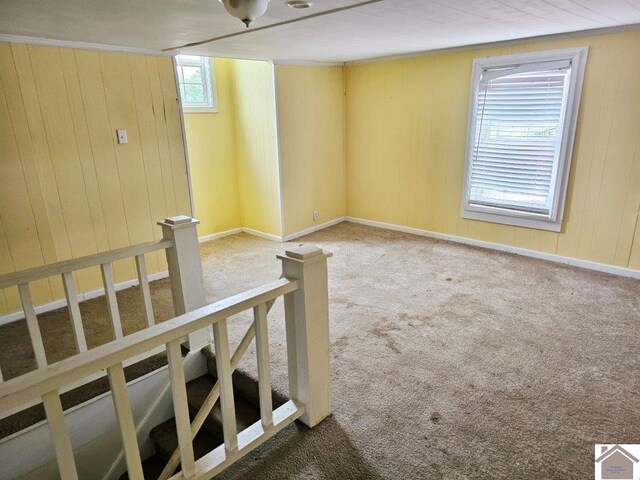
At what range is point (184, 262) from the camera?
7.61ft

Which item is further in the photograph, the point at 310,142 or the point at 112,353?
the point at 310,142

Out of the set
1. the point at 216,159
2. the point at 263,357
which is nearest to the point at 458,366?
the point at 263,357

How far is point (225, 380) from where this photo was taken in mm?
1544

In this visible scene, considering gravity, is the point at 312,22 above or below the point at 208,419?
above

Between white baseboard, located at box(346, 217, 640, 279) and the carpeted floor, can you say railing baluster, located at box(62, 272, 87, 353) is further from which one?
white baseboard, located at box(346, 217, 640, 279)

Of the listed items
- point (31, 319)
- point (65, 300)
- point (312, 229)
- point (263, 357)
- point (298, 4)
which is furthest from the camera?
point (312, 229)

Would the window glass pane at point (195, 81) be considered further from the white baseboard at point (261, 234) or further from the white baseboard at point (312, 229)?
the white baseboard at point (312, 229)

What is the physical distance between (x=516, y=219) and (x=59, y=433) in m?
4.08

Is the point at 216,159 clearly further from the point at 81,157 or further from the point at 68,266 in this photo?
the point at 68,266

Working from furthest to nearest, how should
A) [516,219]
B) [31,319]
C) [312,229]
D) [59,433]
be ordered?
[312,229] < [516,219] < [31,319] < [59,433]

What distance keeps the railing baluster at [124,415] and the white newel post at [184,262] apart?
1101 millimetres

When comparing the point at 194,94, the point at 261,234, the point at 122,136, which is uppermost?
the point at 194,94

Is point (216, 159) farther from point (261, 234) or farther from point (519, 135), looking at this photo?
point (519, 135)

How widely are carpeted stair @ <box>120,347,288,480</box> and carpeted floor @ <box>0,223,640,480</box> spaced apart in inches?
4.7
